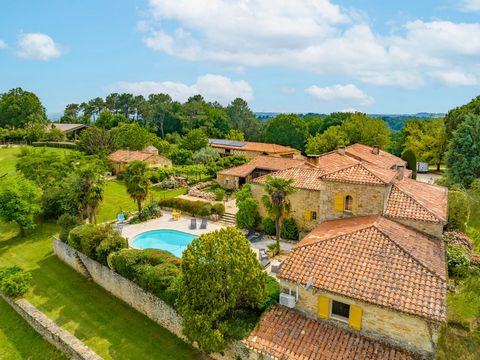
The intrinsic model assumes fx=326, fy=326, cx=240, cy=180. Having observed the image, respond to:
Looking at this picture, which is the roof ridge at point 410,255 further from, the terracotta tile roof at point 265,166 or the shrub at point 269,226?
the terracotta tile roof at point 265,166

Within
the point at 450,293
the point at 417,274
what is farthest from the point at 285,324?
the point at 450,293

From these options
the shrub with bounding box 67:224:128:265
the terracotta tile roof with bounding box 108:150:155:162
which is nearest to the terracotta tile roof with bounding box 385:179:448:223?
the shrub with bounding box 67:224:128:265

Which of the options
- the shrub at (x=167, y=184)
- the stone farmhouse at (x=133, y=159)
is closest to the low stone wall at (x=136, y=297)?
the shrub at (x=167, y=184)

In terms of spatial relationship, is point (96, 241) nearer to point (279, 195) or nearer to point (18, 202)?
point (18, 202)

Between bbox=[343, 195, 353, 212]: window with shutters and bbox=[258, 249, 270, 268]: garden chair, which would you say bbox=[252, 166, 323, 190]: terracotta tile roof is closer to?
bbox=[343, 195, 353, 212]: window with shutters

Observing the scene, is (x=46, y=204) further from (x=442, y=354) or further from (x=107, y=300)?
(x=442, y=354)
